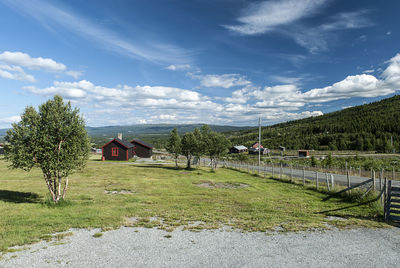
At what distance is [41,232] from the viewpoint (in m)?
8.72

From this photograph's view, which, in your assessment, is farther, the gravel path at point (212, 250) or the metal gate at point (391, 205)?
the metal gate at point (391, 205)

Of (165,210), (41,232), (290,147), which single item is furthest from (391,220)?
(290,147)

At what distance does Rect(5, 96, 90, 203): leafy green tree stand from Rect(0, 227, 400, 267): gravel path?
17.6 ft

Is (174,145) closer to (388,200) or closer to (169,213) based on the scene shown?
(169,213)

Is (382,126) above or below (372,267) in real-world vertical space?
above

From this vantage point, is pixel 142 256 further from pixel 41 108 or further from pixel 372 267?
pixel 41 108

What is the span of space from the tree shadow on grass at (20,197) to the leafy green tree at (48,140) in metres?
2.81

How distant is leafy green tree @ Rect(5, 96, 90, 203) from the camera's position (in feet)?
40.5

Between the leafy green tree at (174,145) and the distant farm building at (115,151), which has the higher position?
the leafy green tree at (174,145)

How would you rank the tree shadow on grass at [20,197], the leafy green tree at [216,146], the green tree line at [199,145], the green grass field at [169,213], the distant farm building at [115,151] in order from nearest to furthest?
the green grass field at [169,213], the tree shadow on grass at [20,197], the green tree line at [199,145], the leafy green tree at [216,146], the distant farm building at [115,151]

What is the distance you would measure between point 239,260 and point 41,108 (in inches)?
512

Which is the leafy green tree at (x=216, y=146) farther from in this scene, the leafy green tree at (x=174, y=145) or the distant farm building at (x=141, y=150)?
the distant farm building at (x=141, y=150)

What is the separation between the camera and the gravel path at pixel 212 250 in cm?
681

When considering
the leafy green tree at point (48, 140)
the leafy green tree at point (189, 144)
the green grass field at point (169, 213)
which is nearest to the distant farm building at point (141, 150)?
the leafy green tree at point (189, 144)
